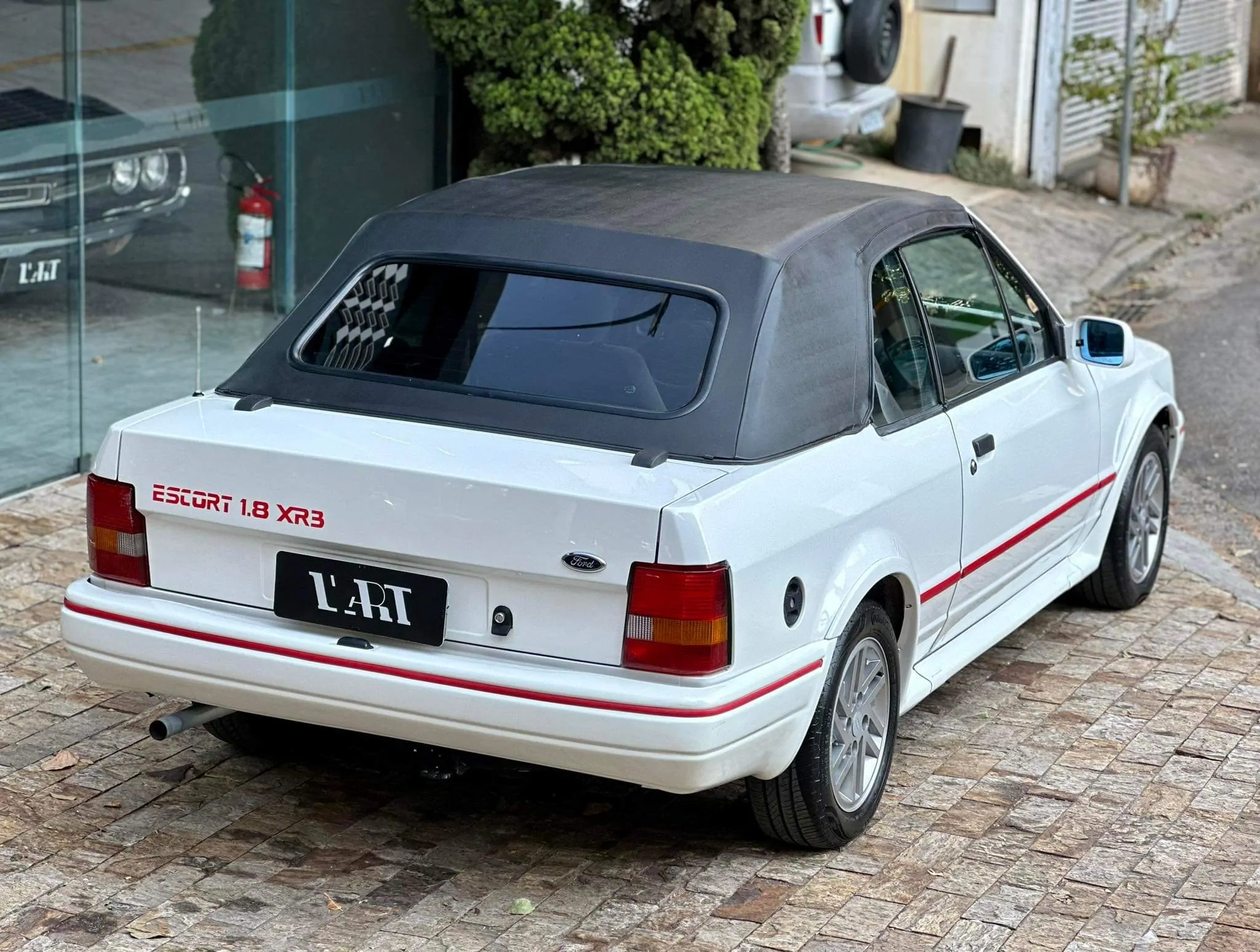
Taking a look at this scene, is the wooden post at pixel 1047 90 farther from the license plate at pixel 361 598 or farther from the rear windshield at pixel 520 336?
the license plate at pixel 361 598

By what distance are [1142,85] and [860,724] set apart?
1215 centimetres

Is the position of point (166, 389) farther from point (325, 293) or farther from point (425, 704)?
point (425, 704)

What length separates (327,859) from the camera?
4621 millimetres

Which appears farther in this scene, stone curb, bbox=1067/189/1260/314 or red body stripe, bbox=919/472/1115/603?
stone curb, bbox=1067/189/1260/314

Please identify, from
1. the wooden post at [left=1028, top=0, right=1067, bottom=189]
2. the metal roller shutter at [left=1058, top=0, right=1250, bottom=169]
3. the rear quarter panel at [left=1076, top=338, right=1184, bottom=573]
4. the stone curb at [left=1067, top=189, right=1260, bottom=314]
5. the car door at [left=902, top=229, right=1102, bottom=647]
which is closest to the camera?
the car door at [left=902, top=229, right=1102, bottom=647]

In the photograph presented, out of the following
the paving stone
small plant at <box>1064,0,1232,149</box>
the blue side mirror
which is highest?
small plant at <box>1064,0,1232,149</box>

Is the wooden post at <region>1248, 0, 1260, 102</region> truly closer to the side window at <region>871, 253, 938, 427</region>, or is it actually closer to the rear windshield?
the side window at <region>871, 253, 938, 427</region>

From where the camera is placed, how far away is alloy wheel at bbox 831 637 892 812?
464 centimetres

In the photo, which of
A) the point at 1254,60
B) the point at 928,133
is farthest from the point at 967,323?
the point at 1254,60

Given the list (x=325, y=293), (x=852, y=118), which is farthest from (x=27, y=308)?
(x=852, y=118)

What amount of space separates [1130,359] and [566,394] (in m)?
2.47

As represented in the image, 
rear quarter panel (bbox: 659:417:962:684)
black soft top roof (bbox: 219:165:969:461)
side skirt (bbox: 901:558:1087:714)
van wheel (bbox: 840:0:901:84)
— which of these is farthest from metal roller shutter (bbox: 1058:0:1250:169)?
rear quarter panel (bbox: 659:417:962:684)

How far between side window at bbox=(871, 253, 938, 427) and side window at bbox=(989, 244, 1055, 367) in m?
0.77

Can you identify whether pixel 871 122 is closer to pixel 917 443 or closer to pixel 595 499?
pixel 917 443
